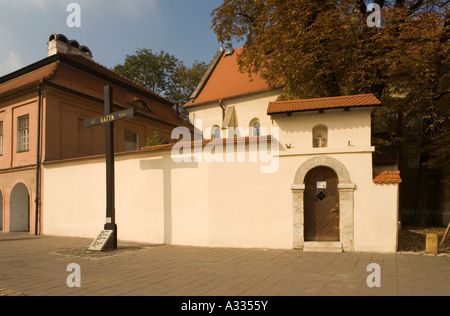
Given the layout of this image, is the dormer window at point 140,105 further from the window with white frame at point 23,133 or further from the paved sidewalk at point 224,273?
the paved sidewalk at point 224,273

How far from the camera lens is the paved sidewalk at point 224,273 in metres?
5.12

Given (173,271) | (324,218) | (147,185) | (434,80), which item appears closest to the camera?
(173,271)

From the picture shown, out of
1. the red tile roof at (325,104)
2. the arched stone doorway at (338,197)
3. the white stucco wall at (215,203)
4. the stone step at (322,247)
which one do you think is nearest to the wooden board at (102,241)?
the white stucco wall at (215,203)

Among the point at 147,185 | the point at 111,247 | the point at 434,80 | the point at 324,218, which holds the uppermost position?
the point at 434,80

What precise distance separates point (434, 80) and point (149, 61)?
1085 inches

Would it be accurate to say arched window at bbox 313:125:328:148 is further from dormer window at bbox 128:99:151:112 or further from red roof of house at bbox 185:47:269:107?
dormer window at bbox 128:99:151:112

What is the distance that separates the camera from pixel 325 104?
870 cm

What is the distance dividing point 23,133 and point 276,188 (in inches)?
518

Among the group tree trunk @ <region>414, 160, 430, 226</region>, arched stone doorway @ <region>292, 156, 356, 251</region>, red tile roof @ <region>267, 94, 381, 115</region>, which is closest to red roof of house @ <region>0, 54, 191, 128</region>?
red tile roof @ <region>267, 94, 381, 115</region>

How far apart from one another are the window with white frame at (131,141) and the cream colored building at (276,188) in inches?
302

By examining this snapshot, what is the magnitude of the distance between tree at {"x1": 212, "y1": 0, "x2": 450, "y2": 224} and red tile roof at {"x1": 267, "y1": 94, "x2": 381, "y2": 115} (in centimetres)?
267
